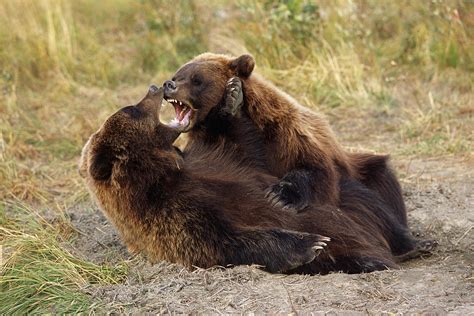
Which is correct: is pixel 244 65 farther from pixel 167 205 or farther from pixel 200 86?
pixel 167 205

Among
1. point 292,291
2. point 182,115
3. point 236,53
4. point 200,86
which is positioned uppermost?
point 200,86

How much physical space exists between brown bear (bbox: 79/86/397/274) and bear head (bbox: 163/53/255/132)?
1.28ft

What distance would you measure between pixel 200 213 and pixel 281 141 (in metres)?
0.94

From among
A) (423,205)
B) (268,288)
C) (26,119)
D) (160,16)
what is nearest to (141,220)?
(268,288)

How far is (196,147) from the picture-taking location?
5707 mm

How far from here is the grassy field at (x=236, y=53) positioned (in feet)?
27.8

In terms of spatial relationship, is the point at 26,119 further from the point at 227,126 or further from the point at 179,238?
the point at 179,238

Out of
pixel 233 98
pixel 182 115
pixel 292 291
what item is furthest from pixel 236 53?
pixel 292 291

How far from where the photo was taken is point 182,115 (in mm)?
5938

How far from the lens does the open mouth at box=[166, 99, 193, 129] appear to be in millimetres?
5650

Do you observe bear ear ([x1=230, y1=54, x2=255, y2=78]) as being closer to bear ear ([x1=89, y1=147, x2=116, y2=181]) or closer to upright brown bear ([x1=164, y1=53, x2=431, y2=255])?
upright brown bear ([x1=164, y1=53, x2=431, y2=255])

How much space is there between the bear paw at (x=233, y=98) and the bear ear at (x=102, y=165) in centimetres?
95

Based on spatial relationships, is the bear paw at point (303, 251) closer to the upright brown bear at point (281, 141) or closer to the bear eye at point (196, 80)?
the upright brown bear at point (281, 141)

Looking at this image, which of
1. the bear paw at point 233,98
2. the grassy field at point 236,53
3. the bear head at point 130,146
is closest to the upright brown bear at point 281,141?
the bear paw at point 233,98
